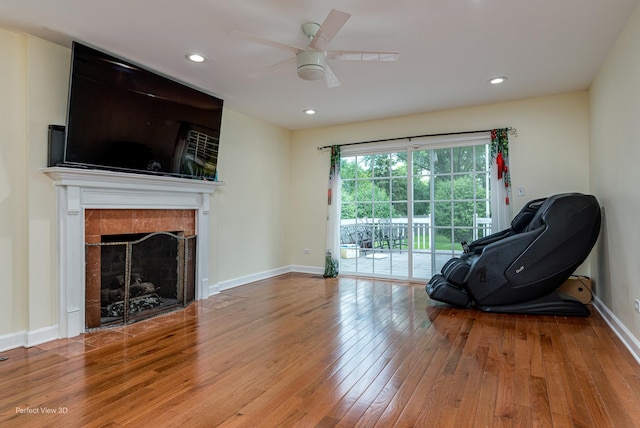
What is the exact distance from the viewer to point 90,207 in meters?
3.21

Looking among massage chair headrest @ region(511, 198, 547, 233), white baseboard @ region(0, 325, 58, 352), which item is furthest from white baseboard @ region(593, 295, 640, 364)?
white baseboard @ region(0, 325, 58, 352)

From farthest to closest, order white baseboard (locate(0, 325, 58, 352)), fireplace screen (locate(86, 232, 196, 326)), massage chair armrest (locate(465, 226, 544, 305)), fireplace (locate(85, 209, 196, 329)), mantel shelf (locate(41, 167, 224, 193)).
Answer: massage chair armrest (locate(465, 226, 544, 305)), fireplace screen (locate(86, 232, 196, 326)), fireplace (locate(85, 209, 196, 329)), mantel shelf (locate(41, 167, 224, 193)), white baseboard (locate(0, 325, 58, 352))

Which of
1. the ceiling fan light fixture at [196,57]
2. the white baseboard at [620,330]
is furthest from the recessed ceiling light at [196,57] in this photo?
the white baseboard at [620,330]

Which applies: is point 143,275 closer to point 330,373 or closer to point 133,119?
point 133,119

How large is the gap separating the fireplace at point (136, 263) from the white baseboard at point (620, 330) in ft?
13.8

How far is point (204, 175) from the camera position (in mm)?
4332

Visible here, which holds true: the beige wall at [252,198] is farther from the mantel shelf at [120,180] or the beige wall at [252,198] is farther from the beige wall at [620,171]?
the beige wall at [620,171]

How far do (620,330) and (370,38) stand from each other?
3.27 m

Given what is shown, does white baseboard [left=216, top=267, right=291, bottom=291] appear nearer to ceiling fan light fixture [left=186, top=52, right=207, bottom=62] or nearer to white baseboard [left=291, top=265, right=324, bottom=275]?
white baseboard [left=291, top=265, right=324, bottom=275]

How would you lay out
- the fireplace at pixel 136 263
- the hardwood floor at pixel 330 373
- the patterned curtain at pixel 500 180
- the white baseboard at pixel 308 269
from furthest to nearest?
the white baseboard at pixel 308 269
the patterned curtain at pixel 500 180
the fireplace at pixel 136 263
the hardwood floor at pixel 330 373

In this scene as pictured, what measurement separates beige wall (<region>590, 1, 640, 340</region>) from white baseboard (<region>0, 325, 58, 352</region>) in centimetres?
473

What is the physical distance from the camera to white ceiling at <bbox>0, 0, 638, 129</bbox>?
2.50 meters

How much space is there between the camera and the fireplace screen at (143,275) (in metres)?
3.43

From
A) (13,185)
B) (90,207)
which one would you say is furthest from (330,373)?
(13,185)
